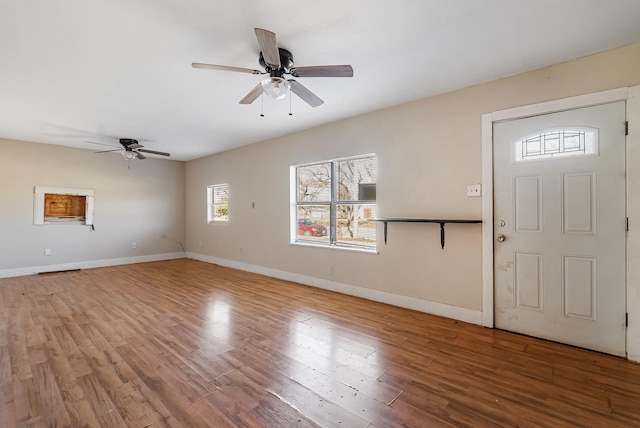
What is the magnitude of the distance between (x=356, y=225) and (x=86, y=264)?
236 inches

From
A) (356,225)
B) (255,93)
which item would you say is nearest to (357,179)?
(356,225)

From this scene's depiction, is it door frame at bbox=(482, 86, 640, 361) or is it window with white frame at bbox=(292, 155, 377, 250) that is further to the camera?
window with white frame at bbox=(292, 155, 377, 250)

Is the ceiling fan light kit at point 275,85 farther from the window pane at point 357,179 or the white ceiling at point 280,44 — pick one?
the window pane at point 357,179

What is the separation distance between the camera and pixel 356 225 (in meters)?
4.24

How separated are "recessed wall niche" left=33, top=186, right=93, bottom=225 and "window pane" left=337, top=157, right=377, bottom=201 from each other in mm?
5603

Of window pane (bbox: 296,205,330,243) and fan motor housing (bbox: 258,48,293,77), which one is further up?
fan motor housing (bbox: 258,48,293,77)

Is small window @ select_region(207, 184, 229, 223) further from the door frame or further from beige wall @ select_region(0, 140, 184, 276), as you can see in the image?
the door frame

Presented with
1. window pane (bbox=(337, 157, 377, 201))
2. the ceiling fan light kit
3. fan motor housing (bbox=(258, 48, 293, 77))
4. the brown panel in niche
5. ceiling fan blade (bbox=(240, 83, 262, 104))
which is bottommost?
the brown panel in niche

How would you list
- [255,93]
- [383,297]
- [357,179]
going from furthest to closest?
[357,179] < [383,297] < [255,93]

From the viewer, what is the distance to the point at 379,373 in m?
2.11

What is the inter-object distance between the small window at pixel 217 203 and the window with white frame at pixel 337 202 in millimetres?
2290

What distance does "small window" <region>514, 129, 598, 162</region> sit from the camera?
248cm

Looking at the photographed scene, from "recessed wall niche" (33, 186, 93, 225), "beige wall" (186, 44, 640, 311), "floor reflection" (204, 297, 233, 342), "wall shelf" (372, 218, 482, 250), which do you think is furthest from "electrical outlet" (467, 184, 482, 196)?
"recessed wall niche" (33, 186, 93, 225)

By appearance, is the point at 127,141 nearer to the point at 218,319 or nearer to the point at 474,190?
the point at 218,319
